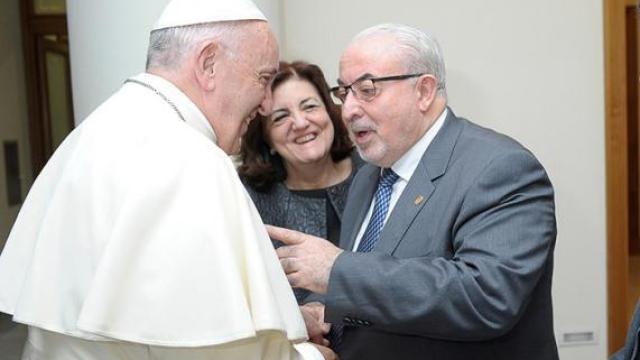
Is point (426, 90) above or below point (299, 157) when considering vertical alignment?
above

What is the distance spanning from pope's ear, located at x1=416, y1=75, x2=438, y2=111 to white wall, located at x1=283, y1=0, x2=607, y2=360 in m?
2.17

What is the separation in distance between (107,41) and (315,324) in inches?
78.1

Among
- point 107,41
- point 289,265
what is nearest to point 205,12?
point 289,265

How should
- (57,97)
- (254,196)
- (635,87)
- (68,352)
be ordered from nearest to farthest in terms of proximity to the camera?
(68,352) < (254,196) < (635,87) < (57,97)

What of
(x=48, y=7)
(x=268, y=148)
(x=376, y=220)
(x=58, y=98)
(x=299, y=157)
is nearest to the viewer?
(x=376, y=220)

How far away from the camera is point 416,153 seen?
2.11 metres

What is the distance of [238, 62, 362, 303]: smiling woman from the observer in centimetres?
299

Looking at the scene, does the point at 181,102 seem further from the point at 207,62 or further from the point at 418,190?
the point at 418,190

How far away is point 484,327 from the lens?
1738 mm

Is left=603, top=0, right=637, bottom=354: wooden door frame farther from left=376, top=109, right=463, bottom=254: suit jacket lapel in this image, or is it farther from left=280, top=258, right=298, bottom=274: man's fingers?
left=280, top=258, right=298, bottom=274: man's fingers

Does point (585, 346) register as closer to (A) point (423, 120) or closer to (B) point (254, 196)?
(B) point (254, 196)

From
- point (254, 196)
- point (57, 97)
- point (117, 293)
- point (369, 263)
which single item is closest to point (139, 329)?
point (117, 293)

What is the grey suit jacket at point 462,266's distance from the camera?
172cm

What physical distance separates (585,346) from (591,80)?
161 cm
